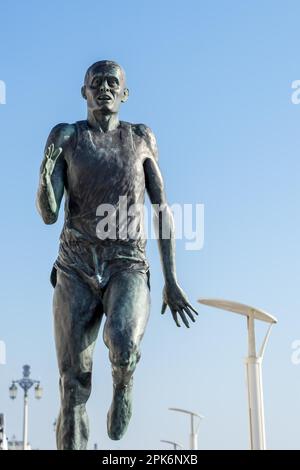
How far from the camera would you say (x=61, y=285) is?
7285 millimetres

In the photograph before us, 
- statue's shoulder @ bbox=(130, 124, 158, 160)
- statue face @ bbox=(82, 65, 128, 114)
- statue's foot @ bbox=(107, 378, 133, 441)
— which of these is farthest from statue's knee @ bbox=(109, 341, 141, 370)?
statue face @ bbox=(82, 65, 128, 114)

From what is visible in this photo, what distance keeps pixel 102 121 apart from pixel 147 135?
A: 378 mm

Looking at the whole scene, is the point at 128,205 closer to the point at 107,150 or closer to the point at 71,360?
the point at 107,150

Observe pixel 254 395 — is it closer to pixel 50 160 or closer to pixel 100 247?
pixel 100 247

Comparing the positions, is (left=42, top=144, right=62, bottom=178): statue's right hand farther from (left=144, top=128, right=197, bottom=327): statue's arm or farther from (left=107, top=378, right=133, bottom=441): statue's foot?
(left=107, top=378, right=133, bottom=441): statue's foot

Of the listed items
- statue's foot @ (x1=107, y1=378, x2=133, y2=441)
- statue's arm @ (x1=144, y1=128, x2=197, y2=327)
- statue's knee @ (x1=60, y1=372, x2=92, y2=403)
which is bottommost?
statue's foot @ (x1=107, y1=378, x2=133, y2=441)

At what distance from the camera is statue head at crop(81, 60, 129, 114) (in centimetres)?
750

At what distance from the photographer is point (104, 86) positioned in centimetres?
750

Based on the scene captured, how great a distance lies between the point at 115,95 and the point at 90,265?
4.43 ft

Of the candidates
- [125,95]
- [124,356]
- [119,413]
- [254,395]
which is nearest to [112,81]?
[125,95]
